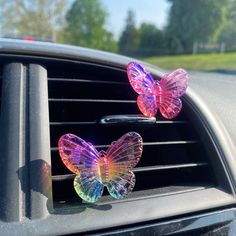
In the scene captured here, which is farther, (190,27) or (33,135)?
(190,27)

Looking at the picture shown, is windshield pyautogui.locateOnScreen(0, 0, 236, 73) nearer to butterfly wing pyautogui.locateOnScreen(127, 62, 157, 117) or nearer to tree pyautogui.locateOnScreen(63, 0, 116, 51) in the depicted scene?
tree pyautogui.locateOnScreen(63, 0, 116, 51)

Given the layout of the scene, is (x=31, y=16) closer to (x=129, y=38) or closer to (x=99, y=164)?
(x=129, y=38)

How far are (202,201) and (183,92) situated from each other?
39 centimetres

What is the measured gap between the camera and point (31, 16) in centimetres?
4509

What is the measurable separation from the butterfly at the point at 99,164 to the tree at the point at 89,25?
56.4 metres

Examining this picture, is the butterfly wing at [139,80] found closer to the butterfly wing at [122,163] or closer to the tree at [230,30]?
the butterfly wing at [122,163]

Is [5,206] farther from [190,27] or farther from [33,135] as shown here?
[190,27]

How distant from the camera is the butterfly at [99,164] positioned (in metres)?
1.38

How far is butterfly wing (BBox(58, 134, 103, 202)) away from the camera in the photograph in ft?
4.52

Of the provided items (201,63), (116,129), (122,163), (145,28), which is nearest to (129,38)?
(145,28)

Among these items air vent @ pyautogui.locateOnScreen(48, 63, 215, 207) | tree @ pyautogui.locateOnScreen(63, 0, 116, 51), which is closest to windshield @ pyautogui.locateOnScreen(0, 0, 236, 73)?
tree @ pyautogui.locateOnScreen(63, 0, 116, 51)

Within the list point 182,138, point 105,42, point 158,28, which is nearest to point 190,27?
point 158,28

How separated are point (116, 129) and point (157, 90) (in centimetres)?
33

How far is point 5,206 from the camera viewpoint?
131cm
